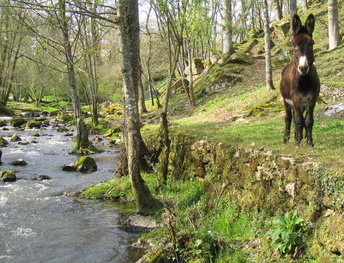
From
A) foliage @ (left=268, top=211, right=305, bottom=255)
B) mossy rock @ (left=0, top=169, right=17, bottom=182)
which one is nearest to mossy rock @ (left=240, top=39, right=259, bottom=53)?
mossy rock @ (left=0, top=169, right=17, bottom=182)

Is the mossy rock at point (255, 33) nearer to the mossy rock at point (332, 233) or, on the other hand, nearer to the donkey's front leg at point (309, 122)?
the donkey's front leg at point (309, 122)

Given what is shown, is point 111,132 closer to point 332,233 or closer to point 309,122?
point 309,122

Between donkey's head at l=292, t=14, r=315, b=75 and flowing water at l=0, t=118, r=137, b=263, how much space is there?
18.1 feet

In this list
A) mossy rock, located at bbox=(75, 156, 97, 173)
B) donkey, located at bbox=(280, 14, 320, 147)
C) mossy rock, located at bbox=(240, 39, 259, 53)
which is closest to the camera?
donkey, located at bbox=(280, 14, 320, 147)

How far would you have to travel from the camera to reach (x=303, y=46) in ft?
22.9

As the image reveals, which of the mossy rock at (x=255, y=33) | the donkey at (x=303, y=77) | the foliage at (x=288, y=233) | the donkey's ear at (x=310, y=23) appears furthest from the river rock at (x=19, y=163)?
the mossy rock at (x=255, y=33)

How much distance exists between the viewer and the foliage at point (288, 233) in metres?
5.59

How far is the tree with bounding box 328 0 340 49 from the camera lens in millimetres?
23391

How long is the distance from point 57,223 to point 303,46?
8.01 metres

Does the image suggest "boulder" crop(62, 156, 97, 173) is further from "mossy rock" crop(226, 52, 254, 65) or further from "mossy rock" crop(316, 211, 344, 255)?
"mossy rock" crop(226, 52, 254, 65)

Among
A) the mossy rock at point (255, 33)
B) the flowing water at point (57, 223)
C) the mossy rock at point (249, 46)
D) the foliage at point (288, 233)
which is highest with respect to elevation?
the mossy rock at point (255, 33)

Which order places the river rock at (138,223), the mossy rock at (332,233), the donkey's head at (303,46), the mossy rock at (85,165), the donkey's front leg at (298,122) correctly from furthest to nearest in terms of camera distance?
the mossy rock at (85,165) → the river rock at (138,223) → the donkey's front leg at (298,122) → the donkey's head at (303,46) → the mossy rock at (332,233)

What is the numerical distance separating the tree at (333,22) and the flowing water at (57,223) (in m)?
18.4

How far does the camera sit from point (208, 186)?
925 cm
